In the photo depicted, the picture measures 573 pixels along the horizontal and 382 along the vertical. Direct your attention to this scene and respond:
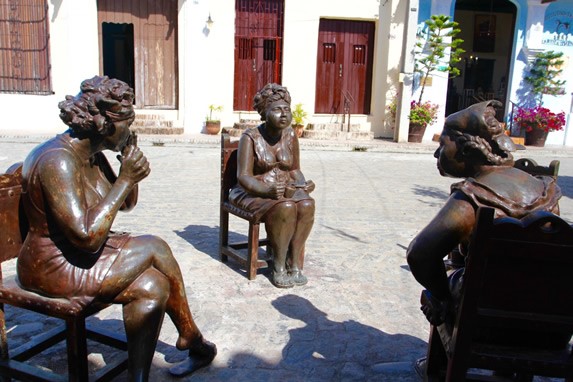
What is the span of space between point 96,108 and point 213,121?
1228 centimetres

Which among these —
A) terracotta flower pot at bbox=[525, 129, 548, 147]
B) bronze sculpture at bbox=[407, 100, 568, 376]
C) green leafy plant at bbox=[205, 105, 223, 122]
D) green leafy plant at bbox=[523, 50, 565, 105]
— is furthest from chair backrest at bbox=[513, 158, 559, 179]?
green leafy plant at bbox=[523, 50, 565, 105]

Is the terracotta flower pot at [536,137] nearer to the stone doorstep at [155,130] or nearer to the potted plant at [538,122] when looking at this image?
the potted plant at [538,122]

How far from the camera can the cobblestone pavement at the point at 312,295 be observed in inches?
126

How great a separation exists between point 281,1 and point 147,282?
13381mm

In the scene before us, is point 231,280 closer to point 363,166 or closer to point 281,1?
point 363,166

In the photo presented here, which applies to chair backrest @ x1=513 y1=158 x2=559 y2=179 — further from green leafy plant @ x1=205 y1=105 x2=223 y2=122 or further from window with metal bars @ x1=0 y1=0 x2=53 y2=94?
window with metal bars @ x1=0 y1=0 x2=53 y2=94

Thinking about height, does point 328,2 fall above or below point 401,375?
above

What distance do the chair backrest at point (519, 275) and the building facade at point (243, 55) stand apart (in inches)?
509

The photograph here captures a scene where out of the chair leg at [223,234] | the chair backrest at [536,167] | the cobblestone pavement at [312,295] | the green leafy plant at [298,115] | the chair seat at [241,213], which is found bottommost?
the cobblestone pavement at [312,295]

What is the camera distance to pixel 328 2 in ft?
48.8

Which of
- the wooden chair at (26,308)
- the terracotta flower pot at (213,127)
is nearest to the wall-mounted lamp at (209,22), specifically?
the terracotta flower pot at (213,127)

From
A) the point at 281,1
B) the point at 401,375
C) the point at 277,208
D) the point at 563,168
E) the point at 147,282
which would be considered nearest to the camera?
the point at 147,282

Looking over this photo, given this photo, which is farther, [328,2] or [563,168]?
[328,2]

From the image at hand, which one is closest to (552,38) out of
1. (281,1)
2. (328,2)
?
(328,2)
